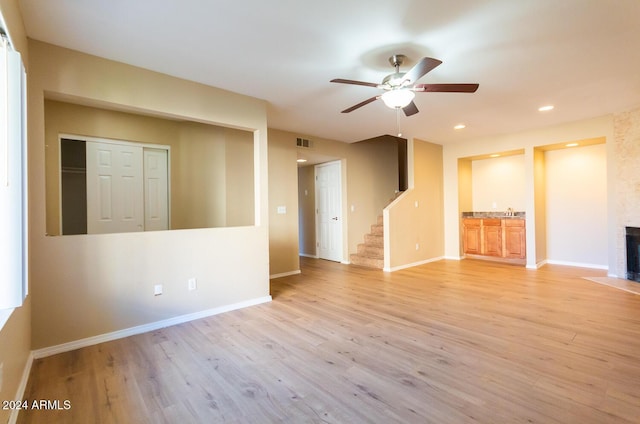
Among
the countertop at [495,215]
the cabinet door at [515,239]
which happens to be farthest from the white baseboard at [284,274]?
the cabinet door at [515,239]

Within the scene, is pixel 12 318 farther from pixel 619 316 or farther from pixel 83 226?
pixel 619 316

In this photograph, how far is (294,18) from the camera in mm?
2264

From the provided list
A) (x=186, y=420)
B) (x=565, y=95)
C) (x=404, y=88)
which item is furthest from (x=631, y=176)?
(x=186, y=420)

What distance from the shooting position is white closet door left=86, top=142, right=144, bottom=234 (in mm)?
→ 4059

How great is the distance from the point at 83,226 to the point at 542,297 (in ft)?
20.5

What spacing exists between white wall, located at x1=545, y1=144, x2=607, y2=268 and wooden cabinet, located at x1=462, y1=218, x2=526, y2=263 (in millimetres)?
778

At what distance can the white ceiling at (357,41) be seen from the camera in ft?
7.07

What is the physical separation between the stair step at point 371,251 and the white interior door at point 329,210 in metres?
0.47

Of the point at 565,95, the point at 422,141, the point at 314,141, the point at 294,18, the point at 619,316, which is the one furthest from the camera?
the point at 422,141

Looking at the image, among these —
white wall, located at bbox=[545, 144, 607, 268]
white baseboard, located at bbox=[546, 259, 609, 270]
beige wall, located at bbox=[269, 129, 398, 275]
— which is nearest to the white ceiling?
beige wall, located at bbox=[269, 129, 398, 275]

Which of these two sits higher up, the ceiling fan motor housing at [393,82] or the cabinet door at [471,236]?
the ceiling fan motor housing at [393,82]

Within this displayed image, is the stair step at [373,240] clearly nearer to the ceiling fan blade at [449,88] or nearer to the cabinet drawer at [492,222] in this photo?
the cabinet drawer at [492,222]

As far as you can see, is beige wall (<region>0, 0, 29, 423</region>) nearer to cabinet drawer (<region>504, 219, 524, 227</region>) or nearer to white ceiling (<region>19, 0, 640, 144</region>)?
white ceiling (<region>19, 0, 640, 144</region>)

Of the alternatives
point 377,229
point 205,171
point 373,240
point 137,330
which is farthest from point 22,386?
point 377,229
